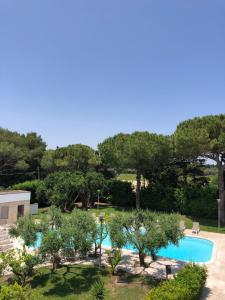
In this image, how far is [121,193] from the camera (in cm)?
3222

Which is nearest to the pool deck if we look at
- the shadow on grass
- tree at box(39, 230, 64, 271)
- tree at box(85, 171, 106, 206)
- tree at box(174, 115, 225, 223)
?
tree at box(174, 115, 225, 223)

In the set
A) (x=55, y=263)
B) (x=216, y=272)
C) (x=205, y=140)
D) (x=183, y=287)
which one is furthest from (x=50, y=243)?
(x=205, y=140)

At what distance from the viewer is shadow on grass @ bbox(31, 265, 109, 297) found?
11617mm

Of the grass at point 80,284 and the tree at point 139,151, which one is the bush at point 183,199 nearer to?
the tree at point 139,151

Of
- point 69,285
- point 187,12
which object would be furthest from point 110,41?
point 69,285

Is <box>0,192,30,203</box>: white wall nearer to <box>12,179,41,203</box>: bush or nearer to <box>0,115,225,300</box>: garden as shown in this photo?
<box>0,115,225,300</box>: garden

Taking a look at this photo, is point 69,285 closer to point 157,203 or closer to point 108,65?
point 108,65

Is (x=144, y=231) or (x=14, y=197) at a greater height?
(x=14, y=197)

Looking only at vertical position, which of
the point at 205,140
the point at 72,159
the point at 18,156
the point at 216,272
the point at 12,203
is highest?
the point at 205,140

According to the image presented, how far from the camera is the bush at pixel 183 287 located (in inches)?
348

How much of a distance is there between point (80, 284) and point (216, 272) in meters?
6.87

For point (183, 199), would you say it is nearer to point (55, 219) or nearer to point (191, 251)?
point (191, 251)

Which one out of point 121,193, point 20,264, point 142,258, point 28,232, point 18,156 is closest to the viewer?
point 20,264

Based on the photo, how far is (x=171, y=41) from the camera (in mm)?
18453
